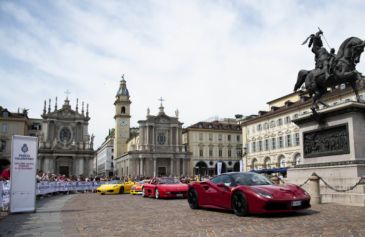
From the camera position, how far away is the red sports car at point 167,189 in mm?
18250

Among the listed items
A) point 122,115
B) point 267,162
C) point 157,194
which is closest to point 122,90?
point 122,115

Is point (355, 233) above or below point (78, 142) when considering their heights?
below

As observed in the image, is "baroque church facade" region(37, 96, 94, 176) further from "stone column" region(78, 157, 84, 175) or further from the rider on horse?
the rider on horse

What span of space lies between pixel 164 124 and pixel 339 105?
240ft

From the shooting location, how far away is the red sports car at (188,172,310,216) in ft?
30.0

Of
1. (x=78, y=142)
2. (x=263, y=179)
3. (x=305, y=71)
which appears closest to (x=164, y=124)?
(x=78, y=142)

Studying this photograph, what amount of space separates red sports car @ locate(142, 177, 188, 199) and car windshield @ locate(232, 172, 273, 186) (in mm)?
7911

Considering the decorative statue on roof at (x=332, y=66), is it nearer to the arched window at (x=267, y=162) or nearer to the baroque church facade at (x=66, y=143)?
the arched window at (x=267, y=162)

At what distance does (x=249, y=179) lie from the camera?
412 inches

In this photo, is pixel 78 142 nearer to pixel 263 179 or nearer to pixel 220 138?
pixel 220 138

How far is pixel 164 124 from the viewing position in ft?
282

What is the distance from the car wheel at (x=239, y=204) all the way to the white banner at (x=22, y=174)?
7.40m

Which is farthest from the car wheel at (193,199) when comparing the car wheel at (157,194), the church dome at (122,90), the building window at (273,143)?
the church dome at (122,90)

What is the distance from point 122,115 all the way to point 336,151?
85.7m
